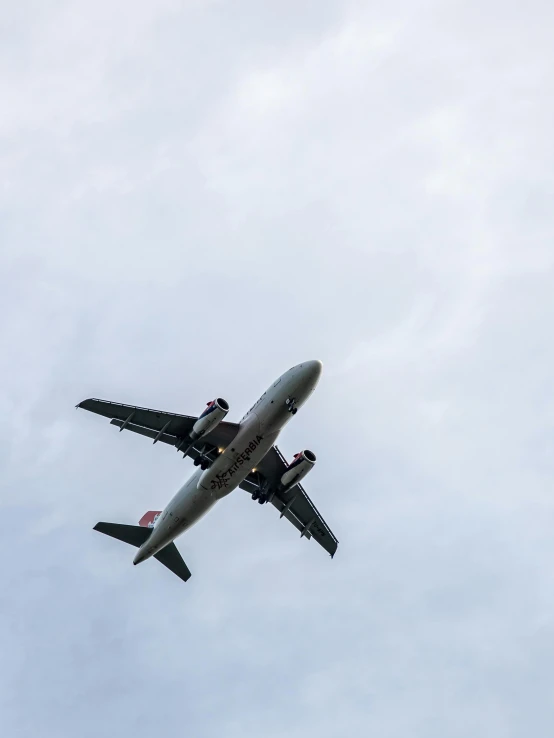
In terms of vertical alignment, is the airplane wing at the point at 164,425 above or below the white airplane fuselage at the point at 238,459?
above

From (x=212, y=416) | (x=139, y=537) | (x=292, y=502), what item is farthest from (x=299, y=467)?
(x=139, y=537)

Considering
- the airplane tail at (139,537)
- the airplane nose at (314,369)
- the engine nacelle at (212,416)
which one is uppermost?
the airplane tail at (139,537)

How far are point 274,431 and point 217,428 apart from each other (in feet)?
16.2

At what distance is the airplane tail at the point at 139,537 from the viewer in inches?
2568

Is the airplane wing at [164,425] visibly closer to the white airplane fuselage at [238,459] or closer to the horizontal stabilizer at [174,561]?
the white airplane fuselage at [238,459]

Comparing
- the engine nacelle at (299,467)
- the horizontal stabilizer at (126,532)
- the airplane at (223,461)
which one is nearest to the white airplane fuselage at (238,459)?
the airplane at (223,461)

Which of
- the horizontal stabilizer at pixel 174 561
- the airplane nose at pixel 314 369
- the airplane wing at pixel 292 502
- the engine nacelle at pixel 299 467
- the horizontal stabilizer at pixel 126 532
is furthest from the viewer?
the horizontal stabilizer at pixel 174 561

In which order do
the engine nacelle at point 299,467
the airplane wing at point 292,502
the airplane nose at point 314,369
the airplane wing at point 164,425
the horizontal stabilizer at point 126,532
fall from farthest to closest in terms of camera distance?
the airplane wing at point 292,502
the horizontal stabilizer at point 126,532
the engine nacelle at point 299,467
the airplane wing at point 164,425
the airplane nose at point 314,369

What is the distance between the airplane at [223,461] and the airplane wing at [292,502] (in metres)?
0.07

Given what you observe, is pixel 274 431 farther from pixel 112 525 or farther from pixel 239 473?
pixel 112 525

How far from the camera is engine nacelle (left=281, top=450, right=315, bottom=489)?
63.0m

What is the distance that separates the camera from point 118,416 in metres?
61.5

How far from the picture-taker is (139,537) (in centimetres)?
6525

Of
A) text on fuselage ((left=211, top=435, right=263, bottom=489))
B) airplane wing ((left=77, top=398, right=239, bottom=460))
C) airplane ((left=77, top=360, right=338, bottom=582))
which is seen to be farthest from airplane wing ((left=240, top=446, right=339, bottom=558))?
text on fuselage ((left=211, top=435, right=263, bottom=489))
